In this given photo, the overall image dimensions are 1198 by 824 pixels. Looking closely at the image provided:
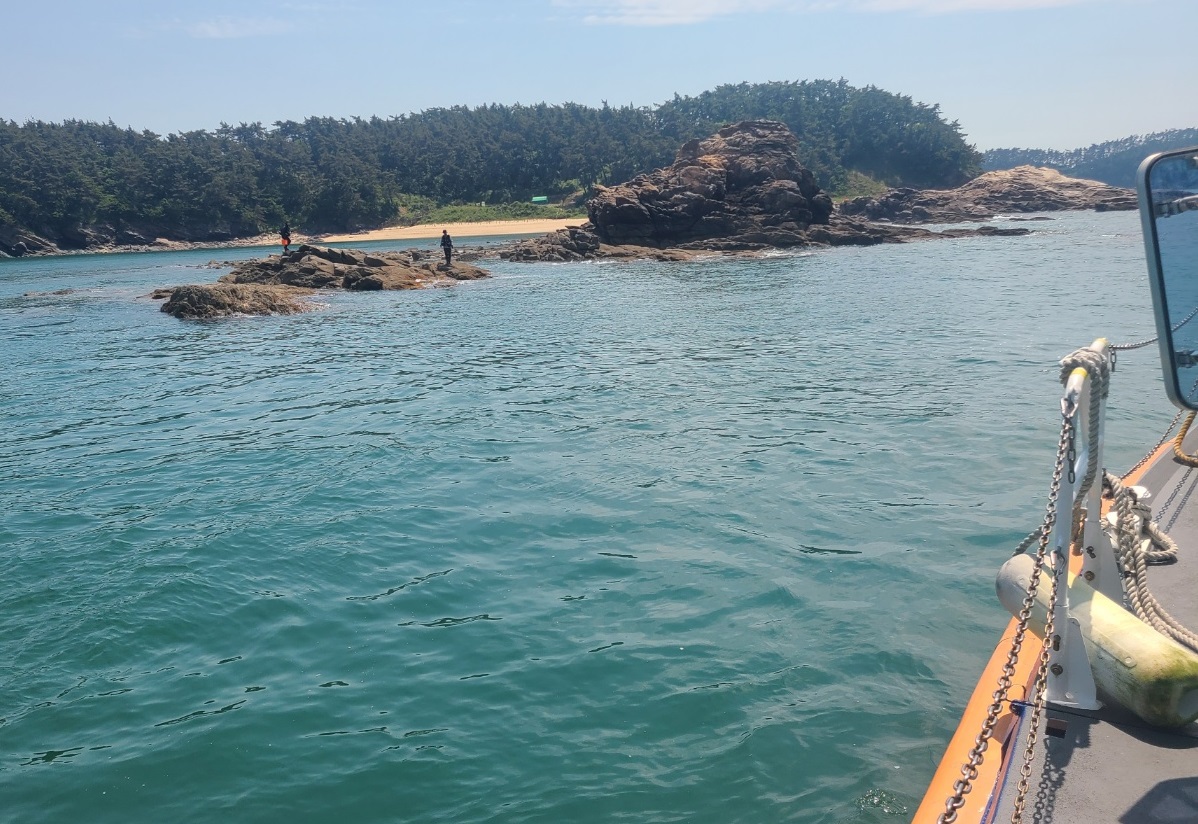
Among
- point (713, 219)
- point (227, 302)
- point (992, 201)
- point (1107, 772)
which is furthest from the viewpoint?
point (992, 201)

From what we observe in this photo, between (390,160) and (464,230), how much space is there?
110 ft

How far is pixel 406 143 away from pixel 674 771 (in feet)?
445

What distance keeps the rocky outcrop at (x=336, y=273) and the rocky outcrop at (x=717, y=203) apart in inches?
618

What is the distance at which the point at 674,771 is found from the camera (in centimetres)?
493

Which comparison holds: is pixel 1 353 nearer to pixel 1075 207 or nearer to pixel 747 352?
pixel 747 352

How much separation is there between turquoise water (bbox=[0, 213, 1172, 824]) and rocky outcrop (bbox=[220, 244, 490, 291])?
58.9ft

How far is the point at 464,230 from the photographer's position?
10231 centimetres

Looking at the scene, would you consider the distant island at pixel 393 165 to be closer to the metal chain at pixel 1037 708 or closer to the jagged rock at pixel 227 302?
the jagged rock at pixel 227 302

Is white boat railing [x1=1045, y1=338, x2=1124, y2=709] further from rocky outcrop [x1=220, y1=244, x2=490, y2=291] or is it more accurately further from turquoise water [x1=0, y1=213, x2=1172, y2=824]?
rocky outcrop [x1=220, y1=244, x2=490, y2=291]

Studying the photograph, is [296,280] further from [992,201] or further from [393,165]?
[393,165]

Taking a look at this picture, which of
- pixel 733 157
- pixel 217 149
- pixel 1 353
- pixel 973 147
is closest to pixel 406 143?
pixel 217 149

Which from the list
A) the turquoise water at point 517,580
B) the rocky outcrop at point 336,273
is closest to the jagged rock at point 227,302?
the rocky outcrop at point 336,273

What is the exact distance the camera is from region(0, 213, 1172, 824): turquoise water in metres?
5.01

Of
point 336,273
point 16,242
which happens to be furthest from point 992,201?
point 16,242
